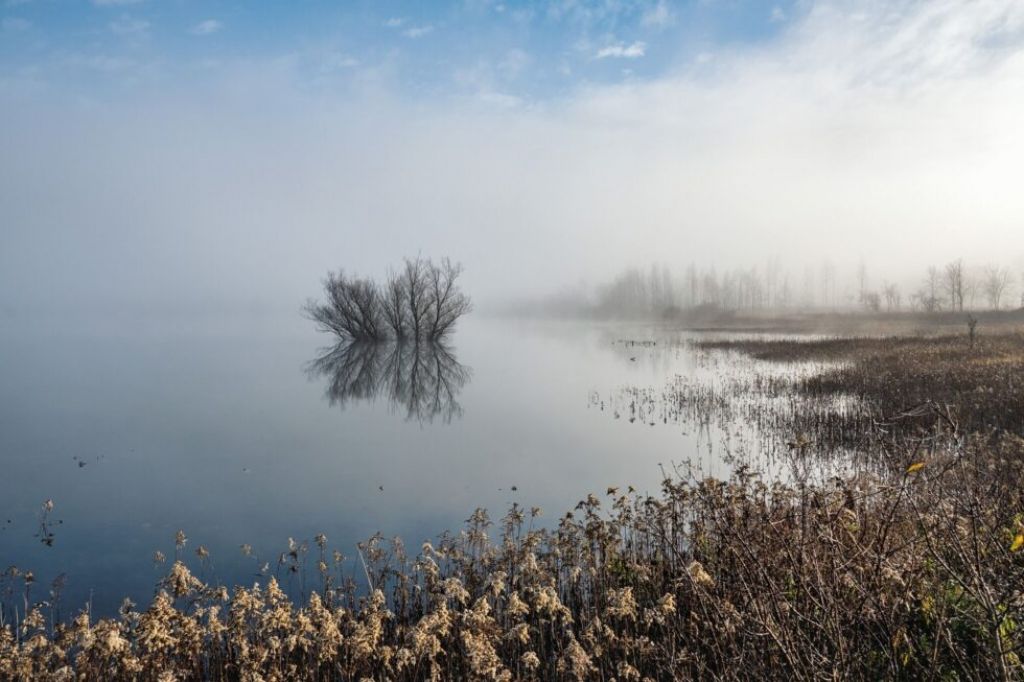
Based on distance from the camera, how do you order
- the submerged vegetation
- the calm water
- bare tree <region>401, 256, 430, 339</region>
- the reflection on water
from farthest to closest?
bare tree <region>401, 256, 430, 339</region>, the reflection on water, the calm water, the submerged vegetation

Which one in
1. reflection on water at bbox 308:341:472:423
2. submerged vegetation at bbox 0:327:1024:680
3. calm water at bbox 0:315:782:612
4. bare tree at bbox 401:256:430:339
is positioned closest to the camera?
submerged vegetation at bbox 0:327:1024:680

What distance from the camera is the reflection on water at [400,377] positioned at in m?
24.2

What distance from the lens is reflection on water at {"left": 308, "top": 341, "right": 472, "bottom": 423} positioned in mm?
24156

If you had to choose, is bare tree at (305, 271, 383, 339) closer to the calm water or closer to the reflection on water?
the reflection on water

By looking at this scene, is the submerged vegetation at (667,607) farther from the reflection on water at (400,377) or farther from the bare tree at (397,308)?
the bare tree at (397,308)

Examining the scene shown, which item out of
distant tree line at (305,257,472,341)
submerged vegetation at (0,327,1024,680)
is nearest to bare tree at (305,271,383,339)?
distant tree line at (305,257,472,341)

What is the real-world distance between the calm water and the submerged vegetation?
4.80 ft

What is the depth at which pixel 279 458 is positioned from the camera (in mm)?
15969

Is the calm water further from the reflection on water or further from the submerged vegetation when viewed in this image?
the submerged vegetation

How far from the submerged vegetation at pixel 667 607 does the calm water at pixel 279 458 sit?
1.46 meters

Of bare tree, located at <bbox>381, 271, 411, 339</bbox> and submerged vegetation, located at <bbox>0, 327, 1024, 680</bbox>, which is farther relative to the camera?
bare tree, located at <bbox>381, 271, 411, 339</bbox>

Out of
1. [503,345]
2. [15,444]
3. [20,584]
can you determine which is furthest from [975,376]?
[503,345]

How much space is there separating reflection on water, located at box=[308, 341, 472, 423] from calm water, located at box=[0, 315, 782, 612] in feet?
0.78

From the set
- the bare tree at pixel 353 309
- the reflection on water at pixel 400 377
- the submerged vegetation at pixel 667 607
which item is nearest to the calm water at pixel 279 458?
the reflection on water at pixel 400 377
